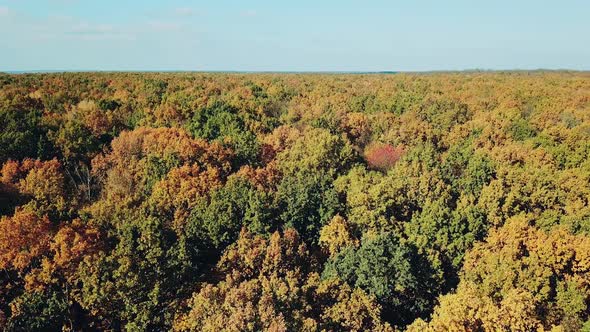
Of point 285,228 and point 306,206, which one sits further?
point 306,206

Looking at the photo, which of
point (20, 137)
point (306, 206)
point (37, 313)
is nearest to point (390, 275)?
point (306, 206)

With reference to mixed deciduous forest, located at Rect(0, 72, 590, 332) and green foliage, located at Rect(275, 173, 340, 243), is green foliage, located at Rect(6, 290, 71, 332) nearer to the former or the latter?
mixed deciduous forest, located at Rect(0, 72, 590, 332)

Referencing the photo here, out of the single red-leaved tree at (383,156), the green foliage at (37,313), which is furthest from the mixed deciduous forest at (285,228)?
the single red-leaved tree at (383,156)

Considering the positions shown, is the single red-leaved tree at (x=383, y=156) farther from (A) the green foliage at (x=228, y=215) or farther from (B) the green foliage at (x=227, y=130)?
(A) the green foliage at (x=228, y=215)

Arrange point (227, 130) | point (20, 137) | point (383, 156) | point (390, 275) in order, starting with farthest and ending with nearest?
1. point (227, 130)
2. point (383, 156)
3. point (20, 137)
4. point (390, 275)

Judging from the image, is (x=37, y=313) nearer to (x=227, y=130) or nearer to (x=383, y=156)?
(x=227, y=130)

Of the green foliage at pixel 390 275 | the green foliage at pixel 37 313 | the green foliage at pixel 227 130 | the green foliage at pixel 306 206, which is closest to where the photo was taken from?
the green foliage at pixel 37 313

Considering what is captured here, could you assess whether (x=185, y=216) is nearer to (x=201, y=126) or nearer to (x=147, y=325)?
(x=147, y=325)

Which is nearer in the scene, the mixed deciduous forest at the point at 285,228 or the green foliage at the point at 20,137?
the mixed deciduous forest at the point at 285,228
